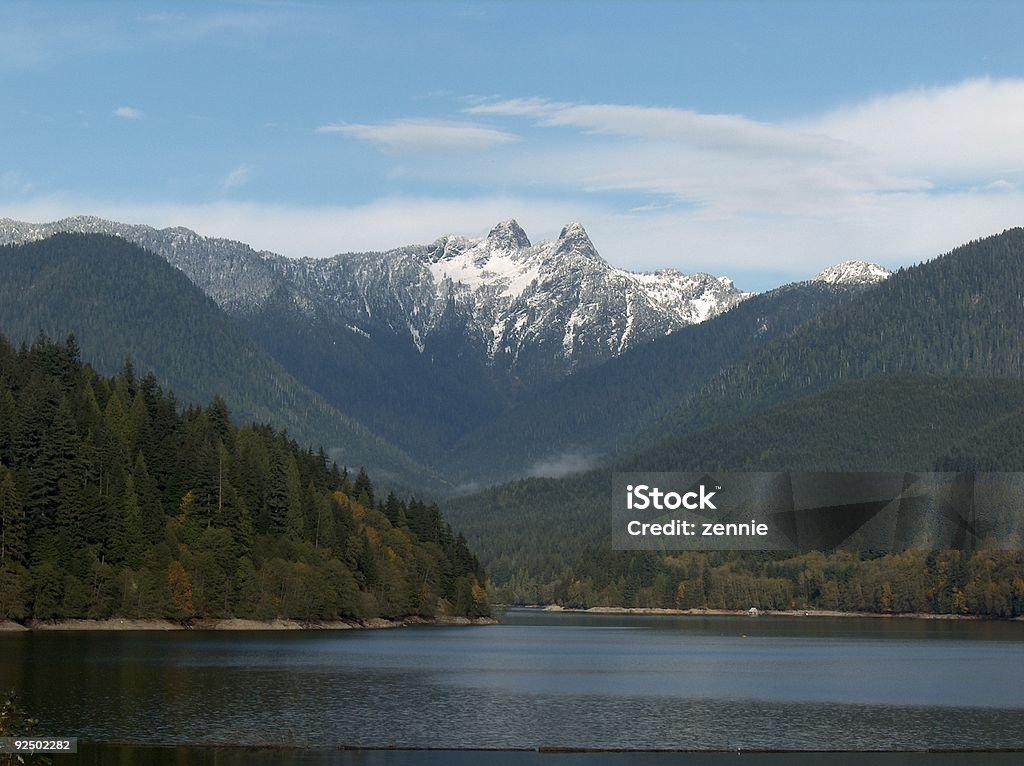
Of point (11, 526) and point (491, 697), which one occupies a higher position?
point (11, 526)

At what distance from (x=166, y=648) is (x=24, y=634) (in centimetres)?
1945

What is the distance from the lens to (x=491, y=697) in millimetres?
122000

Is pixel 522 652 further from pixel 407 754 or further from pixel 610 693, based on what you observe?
pixel 407 754

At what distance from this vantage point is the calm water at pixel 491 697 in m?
97.1

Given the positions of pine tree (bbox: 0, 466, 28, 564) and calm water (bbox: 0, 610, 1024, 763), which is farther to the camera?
pine tree (bbox: 0, 466, 28, 564)

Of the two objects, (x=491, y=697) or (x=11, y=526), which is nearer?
(x=491, y=697)

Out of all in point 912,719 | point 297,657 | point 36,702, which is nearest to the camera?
point 36,702

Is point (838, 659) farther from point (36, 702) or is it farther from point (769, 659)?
point (36, 702)

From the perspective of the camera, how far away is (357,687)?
12506 cm

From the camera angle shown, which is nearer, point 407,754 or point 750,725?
point 407,754

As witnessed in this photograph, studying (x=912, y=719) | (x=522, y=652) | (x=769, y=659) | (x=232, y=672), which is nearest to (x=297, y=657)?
(x=232, y=672)

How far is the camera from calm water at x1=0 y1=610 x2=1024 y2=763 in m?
97.1

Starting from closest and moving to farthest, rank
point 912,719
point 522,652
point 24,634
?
1. point 912,719
2. point 24,634
3. point 522,652

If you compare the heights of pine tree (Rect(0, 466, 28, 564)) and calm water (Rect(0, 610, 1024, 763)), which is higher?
pine tree (Rect(0, 466, 28, 564))
